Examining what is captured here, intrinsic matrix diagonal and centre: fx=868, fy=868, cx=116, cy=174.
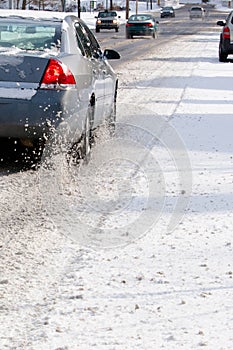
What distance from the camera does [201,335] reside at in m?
4.33

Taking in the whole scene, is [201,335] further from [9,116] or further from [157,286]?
[9,116]

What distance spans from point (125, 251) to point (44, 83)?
2.75m

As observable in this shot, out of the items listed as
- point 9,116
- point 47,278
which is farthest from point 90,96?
point 47,278

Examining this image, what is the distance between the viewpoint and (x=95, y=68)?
9414 mm

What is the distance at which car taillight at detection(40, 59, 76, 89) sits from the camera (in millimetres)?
8133

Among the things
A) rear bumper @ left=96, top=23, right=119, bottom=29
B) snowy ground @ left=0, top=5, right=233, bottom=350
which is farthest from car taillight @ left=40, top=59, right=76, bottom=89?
rear bumper @ left=96, top=23, right=119, bottom=29

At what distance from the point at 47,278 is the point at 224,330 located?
1.23 m

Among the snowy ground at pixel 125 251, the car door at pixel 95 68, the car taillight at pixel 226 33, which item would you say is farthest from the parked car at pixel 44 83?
→ the car taillight at pixel 226 33

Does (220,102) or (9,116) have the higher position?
(9,116)

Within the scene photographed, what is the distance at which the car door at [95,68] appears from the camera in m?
9.29

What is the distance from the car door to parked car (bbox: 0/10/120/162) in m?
0.12

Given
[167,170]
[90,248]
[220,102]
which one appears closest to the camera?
[90,248]

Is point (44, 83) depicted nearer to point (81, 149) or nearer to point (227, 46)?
point (81, 149)

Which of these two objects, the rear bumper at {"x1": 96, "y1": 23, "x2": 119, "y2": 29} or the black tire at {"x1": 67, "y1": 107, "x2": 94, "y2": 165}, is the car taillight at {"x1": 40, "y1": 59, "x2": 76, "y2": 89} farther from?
the rear bumper at {"x1": 96, "y1": 23, "x2": 119, "y2": 29}
